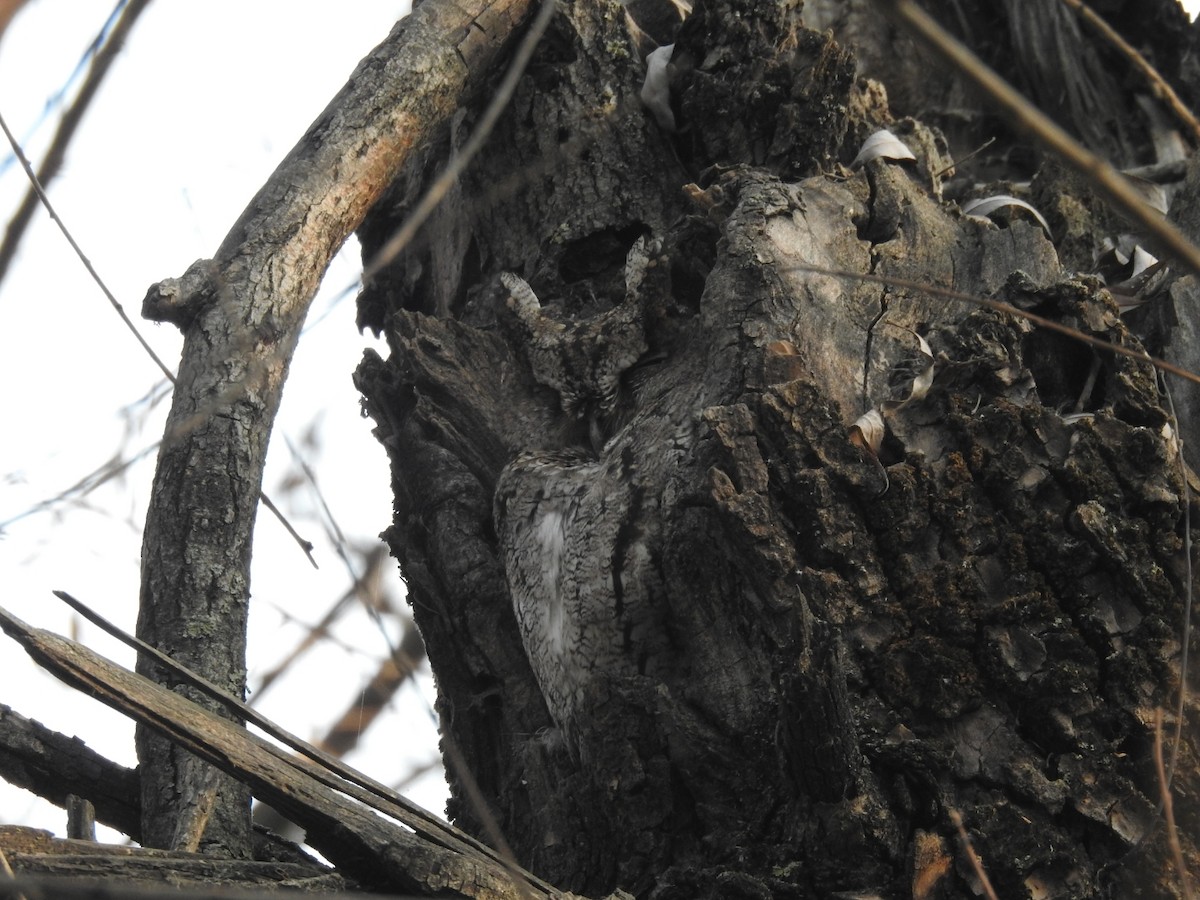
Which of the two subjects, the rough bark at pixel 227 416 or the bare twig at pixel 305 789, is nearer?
the bare twig at pixel 305 789

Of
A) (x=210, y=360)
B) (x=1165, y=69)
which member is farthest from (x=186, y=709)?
(x=1165, y=69)

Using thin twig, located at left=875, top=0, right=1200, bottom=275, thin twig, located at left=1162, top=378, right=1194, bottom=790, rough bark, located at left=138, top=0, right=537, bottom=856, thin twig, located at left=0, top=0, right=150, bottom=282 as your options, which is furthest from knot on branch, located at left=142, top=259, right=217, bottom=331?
thin twig, located at left=1162, top=378, right=1194, bottom=790

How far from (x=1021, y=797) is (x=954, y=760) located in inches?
4.2

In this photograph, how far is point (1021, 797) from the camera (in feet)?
5.79

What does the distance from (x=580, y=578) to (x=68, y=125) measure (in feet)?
4.28

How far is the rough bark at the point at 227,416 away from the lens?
1.81m

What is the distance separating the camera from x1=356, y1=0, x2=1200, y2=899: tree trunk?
5.83ft

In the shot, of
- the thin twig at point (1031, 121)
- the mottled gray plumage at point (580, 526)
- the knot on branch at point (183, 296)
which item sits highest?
the knot on branch at point (183, 296)

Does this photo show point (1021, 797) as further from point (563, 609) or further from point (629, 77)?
point (629, 77)

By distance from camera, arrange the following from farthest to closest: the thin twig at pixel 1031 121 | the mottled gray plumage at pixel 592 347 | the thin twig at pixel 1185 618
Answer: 1. the mottled gray plumage at pixel 592 347
2. the thin twig at pixel 1185 618
3. the thin twig at pixel 1031 121

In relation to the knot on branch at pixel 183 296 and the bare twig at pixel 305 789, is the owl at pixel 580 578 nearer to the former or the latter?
the bare twig at pixel 305 789

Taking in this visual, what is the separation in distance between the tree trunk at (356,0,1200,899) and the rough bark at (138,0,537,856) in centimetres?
40

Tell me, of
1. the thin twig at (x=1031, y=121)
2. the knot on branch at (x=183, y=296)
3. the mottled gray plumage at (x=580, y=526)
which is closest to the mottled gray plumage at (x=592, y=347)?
the mottled gray plumage at (x=580, y=526)

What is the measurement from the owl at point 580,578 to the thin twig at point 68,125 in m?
1.24
